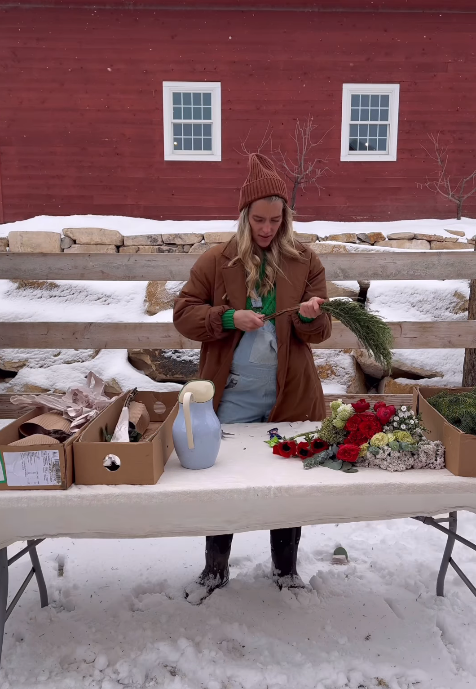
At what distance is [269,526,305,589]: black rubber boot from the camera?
7.86ft

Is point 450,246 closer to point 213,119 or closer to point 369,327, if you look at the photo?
point 213,119

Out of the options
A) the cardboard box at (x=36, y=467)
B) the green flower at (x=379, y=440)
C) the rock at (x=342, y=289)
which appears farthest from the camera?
the rock at (x=342, y=289)

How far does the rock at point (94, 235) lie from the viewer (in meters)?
9.40

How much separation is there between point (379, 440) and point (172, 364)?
14.0 ft

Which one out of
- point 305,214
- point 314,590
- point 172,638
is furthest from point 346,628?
point 305,214

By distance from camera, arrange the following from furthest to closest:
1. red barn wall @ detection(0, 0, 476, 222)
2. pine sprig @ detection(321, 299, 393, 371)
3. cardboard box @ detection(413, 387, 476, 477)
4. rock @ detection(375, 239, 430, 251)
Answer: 1. red barn wall @ detection(0, 0, 476, 222)
2. rock @ detection(375, 239, 430, 251)
3. pine sprig @ detection(321, 299, 393, 371)
4. cardboard box @ detection(413, 387, 476, 477)

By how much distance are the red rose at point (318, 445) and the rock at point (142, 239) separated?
802cm

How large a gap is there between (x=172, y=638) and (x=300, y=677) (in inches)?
21.2

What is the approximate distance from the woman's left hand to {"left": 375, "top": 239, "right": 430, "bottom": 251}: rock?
8.02m

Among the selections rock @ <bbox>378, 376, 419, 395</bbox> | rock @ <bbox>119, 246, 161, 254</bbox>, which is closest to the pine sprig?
rock @ <bbox>378, 376, 419, 395</bbox>

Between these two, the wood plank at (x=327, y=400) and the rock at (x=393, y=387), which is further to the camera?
the rock at (x=393, y=387)

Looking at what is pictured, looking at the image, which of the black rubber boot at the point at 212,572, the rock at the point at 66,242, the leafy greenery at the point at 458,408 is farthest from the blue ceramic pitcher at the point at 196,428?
the rock at the point at 66,242

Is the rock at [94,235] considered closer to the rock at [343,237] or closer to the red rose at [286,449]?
the rock at [343,237]

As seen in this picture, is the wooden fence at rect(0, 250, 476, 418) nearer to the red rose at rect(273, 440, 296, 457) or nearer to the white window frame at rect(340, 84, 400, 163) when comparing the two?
the red rose at rect(273, 440, 296, 457)
